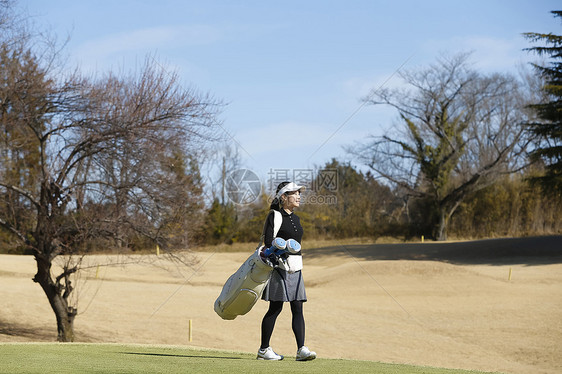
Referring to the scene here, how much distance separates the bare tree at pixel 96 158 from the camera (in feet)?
49.5

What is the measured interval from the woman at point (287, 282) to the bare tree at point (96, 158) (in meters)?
A: 8.12

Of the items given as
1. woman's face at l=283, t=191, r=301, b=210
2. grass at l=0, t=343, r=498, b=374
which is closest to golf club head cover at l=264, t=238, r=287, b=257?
woman's face at l=283, t=191, r=301, b=210

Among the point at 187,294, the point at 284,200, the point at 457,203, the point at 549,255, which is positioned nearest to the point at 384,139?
the point at 457,203

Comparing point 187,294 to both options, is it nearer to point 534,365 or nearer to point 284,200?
point 534,365

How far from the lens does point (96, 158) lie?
15.4 metres

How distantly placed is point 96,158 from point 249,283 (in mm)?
9069

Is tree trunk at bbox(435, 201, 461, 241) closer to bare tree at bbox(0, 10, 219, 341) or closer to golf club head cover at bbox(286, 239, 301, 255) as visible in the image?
bare tree at bbox(0, 10, 219, 341)

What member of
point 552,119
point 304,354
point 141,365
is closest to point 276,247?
point 304,354

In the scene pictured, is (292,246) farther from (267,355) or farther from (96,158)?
(96,158)

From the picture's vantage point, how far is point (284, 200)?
7.72 metres

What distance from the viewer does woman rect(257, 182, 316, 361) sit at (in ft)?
24.6

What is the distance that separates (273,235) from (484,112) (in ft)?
163

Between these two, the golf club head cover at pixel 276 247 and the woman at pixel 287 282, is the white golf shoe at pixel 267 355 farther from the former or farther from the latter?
the golf club head cover at pixel 276 247

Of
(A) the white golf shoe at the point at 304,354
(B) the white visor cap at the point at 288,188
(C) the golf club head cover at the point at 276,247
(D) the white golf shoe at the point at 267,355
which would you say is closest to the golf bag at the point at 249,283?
(C) the golf club head cover at the point at 276,247
